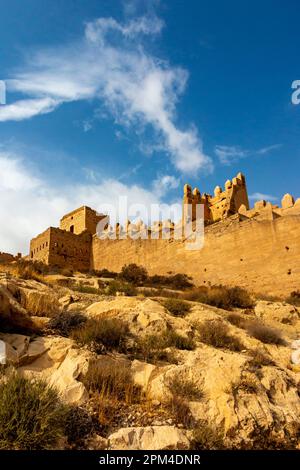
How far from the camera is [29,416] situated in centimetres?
341

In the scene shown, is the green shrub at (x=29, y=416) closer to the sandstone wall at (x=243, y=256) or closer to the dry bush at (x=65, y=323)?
the dry bush at (x=65, y=323)

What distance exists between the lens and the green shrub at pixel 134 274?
20.1 m

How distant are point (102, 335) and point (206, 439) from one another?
2.38m

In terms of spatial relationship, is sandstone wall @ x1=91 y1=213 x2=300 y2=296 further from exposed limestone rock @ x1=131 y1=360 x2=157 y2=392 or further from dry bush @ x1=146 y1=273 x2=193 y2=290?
exposed limestone rock @ x1=131 y1=360 x2=157 y2=392

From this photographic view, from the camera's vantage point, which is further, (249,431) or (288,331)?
(288,331)

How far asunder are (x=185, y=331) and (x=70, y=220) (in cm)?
2664

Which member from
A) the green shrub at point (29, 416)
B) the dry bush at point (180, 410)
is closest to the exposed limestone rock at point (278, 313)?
the dry bush at point (180, 410)

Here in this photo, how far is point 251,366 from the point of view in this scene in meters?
5.46

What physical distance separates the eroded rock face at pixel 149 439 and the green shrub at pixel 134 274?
15539 millimetres

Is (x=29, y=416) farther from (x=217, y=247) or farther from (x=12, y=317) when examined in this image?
(x=217, y=247)

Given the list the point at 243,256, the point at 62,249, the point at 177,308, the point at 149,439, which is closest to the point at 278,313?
the point at 177,308

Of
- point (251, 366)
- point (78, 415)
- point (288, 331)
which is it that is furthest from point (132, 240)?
point (78, 415)
